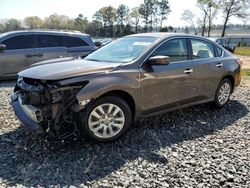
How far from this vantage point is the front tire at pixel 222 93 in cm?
608

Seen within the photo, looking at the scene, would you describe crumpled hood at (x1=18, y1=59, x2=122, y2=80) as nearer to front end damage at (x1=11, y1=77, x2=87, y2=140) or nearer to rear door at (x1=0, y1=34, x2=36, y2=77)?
front end damage at (x1=11, y1=77, x2=87, y2=140)

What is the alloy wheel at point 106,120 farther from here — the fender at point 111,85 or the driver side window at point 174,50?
the driver side window at point 174,50

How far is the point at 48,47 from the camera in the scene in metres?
9.56

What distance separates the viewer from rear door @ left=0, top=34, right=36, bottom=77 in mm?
8930

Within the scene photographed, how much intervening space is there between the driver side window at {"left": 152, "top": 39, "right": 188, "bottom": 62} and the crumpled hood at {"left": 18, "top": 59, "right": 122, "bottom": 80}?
91 cm

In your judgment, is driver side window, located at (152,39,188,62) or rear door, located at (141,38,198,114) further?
driver side window, located at (152,39,188,62)

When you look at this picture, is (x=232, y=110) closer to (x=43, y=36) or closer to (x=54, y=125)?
(x=54, y=125)

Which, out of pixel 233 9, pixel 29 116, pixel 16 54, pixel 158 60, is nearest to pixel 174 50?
pixel 158 60

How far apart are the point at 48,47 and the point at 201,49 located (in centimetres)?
556

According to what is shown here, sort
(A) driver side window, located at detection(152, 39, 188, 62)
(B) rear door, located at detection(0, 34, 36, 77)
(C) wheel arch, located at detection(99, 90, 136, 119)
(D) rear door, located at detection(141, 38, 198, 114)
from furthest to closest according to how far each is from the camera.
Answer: (B) rear door, located at detection(0, 34, 36, 77), (A) driver side window, located at detection(152, 39, 188, 62), (D) rear door, located at detection(141, 38, 198, 114), (C) wheel arch, located at detection(99, 90, 136, 119)

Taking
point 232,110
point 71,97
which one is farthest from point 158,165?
point 232,110

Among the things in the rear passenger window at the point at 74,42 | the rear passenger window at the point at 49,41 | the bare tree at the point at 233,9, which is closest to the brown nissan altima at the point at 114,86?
the rear passenger window at the point at 49,41

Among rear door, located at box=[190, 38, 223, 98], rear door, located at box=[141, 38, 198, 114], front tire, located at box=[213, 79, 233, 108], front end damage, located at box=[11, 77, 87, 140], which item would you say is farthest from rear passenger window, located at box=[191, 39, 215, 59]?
front end damage, located at box=[11, 77, 87, 140]

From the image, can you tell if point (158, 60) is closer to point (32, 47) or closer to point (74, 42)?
point (32, 47)
